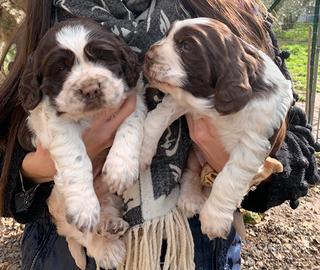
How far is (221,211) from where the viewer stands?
7.36ft

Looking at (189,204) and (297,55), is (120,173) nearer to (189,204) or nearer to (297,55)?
(189,204)

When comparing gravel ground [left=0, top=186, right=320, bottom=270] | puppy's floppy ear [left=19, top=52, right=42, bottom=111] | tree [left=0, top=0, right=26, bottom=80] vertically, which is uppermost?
puppy's floppy ear [left=19, top=52, right=42, bottom=111]

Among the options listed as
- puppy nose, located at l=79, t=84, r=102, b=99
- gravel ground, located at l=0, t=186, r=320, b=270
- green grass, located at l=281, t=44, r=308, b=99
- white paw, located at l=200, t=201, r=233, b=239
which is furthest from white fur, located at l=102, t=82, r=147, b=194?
green grass, located at l=281, t=44, r=308, b=99

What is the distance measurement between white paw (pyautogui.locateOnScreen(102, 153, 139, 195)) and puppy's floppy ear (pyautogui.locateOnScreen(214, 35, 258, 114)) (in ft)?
1.38

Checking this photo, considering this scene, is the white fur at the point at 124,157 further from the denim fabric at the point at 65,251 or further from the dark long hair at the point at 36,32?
the dark long hair at the point at 36,32

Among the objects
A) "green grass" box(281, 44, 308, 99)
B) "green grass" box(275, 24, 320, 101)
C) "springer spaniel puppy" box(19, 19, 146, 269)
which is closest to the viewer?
"springer spaniel puppy" box(19, 19, 146, 269)

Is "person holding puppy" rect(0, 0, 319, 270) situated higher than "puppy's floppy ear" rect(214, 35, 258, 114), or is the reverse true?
"puppy's floppy ear" rect(214, 35, 258, 114)

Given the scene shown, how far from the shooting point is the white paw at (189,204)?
2.32 m

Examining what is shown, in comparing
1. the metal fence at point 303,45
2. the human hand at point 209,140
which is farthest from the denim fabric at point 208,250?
the metal fence at point 303,45

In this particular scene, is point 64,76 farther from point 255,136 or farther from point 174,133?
point 255,136

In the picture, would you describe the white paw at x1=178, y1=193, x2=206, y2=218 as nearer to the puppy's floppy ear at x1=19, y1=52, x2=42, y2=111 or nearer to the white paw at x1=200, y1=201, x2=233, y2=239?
the white paw at x1=200, y1=201, x2=233, y2=239

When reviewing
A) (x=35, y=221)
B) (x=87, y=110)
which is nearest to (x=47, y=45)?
(x=87, y=110)

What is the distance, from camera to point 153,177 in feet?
7.53

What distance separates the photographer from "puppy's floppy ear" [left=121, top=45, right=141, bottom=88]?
2.19 metres
